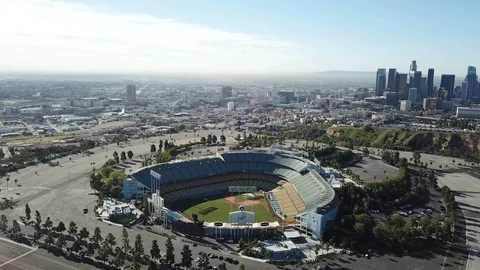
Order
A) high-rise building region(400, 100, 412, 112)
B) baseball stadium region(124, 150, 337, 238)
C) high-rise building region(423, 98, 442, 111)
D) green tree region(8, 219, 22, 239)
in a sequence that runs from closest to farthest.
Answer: green tree region(8, 219, 22, 239) → baseball stadium region(124, 150, 337, 238) → high-rise building region(400, 100, 412, 112) → high-rise building region(423, 98, 442, 111)

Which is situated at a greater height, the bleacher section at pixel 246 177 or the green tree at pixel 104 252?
the bleacher section at pixel 246 177

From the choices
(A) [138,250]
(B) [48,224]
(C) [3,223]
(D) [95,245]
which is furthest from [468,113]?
(C) [3,223]

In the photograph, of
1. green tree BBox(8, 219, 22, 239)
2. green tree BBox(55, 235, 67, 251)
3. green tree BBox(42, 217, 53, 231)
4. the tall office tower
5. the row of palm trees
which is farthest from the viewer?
the tall office tower

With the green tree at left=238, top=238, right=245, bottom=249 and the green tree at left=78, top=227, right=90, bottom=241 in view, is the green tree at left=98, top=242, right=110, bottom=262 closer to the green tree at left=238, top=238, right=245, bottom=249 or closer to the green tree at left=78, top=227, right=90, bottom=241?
the green tree at left=78, top=227, right=90, bottom=241

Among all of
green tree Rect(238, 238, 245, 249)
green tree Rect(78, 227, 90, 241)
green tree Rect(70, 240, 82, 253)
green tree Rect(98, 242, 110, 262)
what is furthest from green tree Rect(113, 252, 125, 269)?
green tree Rect(238, 238, 245, 249)

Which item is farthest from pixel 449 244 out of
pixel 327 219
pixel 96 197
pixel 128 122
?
pixel 128 122

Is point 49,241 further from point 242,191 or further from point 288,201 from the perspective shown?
point 288,201

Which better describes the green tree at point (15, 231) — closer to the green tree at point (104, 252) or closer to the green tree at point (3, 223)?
the green tree at point (3, 223)

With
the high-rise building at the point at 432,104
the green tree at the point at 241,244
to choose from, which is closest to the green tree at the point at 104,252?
the green tree at the point at 241,244
